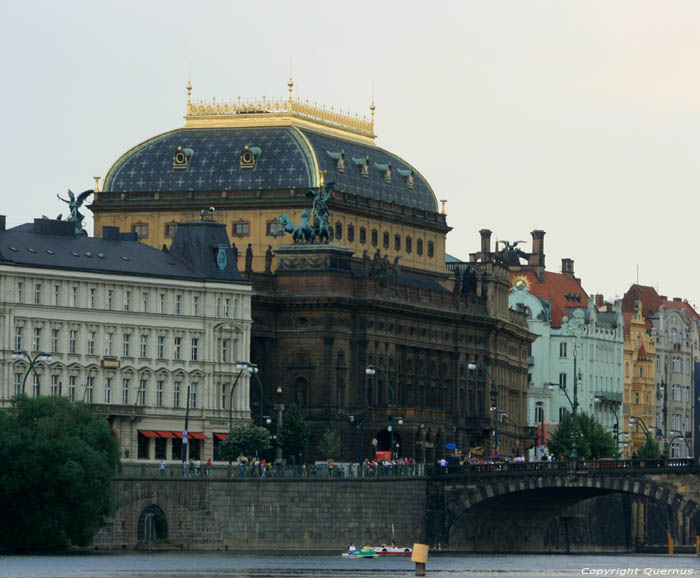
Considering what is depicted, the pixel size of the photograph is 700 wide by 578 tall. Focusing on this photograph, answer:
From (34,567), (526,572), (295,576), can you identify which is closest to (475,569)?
(526,572)

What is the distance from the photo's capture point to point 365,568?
199500 mm

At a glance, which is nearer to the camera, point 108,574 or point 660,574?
point 108,574

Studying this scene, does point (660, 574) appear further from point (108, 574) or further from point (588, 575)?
point (108, 574)

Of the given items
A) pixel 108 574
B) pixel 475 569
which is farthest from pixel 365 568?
pixel 108 574

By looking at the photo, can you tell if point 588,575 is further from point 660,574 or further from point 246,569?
point 246,569

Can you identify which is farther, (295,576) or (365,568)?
(365,568)

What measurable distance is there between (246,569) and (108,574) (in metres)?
13.0

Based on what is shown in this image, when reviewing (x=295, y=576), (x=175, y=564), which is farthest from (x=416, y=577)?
(x=175, y=564)

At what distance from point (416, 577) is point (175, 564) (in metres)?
20.0

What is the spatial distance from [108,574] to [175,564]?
14.3 meters

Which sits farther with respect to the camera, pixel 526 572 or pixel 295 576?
pixel 526 572

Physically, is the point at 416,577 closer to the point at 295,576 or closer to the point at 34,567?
the point at 295,576

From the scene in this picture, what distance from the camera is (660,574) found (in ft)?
643

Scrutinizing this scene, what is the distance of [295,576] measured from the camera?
187 m
